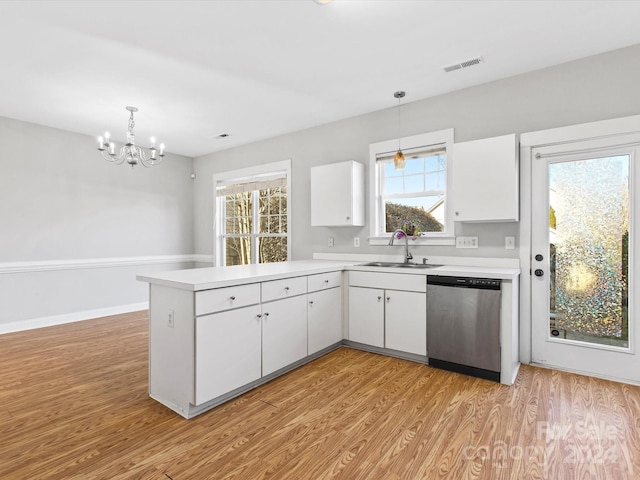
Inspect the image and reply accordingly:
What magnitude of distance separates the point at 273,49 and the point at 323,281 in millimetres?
2042

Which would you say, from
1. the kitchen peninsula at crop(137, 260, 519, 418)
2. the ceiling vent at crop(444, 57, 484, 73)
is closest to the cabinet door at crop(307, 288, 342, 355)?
the kitchen peninsula at crop(137, 260, 519, 418)

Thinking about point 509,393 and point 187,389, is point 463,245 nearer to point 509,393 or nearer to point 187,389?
point 509,393

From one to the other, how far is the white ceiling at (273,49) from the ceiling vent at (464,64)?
6 centimetres

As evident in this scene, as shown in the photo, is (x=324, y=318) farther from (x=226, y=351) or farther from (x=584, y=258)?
(x=584, y=258)

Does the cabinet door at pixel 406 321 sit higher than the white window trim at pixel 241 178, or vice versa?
the white window trim at pixel 241 178

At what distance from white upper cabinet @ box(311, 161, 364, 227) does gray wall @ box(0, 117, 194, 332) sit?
123 inches

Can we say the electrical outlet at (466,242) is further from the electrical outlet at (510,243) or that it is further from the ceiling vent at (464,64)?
the ceiling vent at (464,64)

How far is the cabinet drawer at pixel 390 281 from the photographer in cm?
305

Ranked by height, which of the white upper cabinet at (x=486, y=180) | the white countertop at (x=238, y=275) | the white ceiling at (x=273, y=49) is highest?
the white ceiling at (x=273, y=49)

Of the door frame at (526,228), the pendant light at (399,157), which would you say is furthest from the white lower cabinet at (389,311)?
the pendant light at (399,157)

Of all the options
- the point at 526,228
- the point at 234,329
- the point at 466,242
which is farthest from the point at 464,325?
the point at 234,329

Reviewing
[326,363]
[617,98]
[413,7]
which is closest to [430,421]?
[326,363]

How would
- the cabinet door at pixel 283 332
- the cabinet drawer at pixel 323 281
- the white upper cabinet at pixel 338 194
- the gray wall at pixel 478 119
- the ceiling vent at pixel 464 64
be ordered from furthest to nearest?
the white upper cabinet at pixel 338 194
the cabinet drawer at pixel 323 281
the ceiling vent at pixel 464 64
the gray wall at pixel 478 119
the cabinet door at pixel 283 332

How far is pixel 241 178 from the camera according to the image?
5.52 metres
